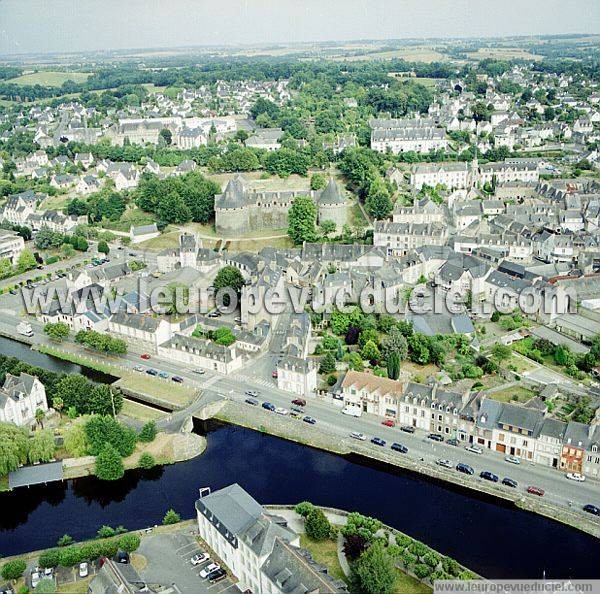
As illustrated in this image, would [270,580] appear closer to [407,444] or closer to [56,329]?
[407,444]

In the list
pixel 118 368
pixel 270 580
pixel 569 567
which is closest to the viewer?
pixel 270 580

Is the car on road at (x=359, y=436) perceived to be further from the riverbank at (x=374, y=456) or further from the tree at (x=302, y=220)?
the tree at (x=302, y=220)

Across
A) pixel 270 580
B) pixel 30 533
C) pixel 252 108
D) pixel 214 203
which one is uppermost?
pixel 252 108

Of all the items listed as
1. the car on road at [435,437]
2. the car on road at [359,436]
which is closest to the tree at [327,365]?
the car on road at [359,436]

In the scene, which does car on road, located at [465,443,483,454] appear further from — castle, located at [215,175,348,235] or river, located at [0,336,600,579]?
castle, located at [215,175,348,235]

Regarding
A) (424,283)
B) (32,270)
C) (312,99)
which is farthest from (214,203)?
(312,99)

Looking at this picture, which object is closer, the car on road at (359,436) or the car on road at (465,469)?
the car on road at (465,469)

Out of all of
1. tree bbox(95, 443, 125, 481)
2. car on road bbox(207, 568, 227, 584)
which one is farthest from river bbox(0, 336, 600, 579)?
car on road bbox(207, 568, 227, 584)
